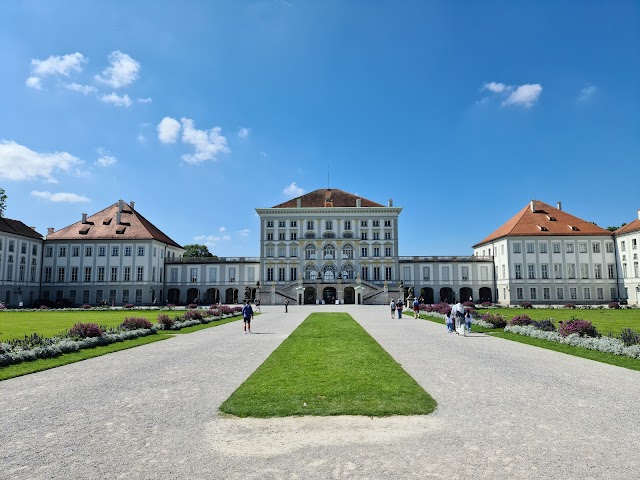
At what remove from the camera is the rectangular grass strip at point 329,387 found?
758 centimetres

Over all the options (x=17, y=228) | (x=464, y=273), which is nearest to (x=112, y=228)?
(x=17, y=228)

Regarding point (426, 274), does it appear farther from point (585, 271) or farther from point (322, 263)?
point (585, 271)

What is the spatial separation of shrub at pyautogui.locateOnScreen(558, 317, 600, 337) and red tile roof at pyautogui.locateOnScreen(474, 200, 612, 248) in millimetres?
45282

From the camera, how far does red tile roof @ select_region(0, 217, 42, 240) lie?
55.0m

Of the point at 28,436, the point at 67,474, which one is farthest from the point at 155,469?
the point at 28,436

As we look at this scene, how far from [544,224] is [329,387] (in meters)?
61.5

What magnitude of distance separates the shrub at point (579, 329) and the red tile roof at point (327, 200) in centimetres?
5199

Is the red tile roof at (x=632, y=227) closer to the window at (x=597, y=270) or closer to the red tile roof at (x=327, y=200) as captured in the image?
the window at (x=597, y=270)

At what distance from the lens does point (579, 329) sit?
17219 mm

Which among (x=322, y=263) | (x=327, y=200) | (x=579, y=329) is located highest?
(x=327, y=200)

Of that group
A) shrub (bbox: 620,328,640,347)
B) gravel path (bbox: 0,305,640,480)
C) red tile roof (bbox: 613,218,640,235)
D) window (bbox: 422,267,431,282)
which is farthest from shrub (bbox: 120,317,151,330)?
red tile roof (bbox: 613,218,640,235)

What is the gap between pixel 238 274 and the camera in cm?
6806

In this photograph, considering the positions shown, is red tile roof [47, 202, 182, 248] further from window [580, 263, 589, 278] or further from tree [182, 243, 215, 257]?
window [580, 263, 589, 278]

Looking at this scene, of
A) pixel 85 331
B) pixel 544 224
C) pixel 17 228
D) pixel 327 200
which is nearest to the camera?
pixel 85 331
